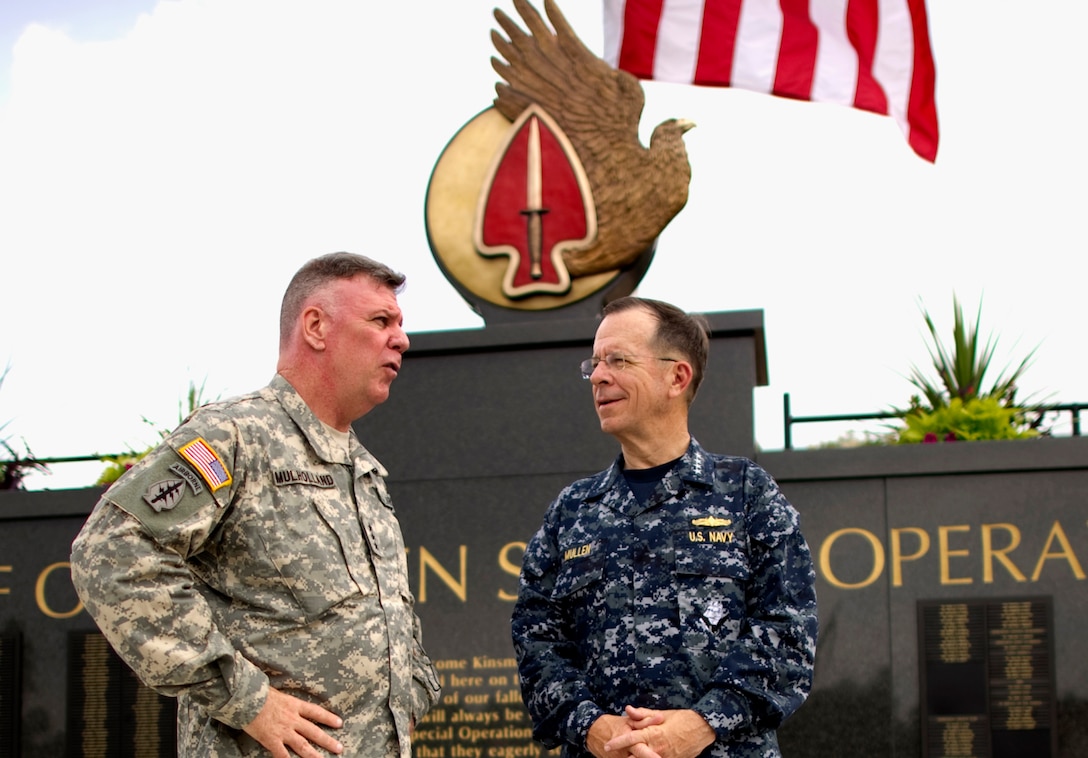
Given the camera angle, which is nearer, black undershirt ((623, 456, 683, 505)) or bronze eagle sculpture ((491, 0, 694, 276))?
black undershirt ((623, 456, 683, 505))

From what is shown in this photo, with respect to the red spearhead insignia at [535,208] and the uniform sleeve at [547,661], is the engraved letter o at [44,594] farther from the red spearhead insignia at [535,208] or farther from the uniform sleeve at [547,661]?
the uniform sleeve at [547,661]

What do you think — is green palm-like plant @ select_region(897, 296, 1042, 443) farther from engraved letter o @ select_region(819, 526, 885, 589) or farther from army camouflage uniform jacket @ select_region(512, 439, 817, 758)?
army camouflage uniform jacket @ select_region(512, 439, 817, 758)

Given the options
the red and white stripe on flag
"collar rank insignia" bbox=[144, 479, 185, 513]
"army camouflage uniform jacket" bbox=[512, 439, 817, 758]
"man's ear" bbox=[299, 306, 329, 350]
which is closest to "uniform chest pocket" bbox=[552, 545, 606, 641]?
"army camouflage uniform jacket" bbox=[512, 439, 817, 758]

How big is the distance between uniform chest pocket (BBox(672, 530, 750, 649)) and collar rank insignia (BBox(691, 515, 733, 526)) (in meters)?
0.02

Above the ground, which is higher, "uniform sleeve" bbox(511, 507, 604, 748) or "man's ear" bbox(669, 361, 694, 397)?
"man's ear" bbox(669, 361, 694, 397)

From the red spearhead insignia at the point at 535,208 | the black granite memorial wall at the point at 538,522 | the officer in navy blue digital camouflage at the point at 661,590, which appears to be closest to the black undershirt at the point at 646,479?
the officer in navy blue digital camouflage at the point at 661,590

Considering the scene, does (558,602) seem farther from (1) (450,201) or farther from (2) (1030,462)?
(1) (450,201)

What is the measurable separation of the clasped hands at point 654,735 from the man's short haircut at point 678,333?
0.80m

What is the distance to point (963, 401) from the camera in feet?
21.1

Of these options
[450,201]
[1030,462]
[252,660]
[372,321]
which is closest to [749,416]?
[1030,462]

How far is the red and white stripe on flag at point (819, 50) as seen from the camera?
7.96 m

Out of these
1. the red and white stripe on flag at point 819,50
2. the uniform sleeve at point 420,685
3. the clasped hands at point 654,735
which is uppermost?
the red and white stripe on flag at point 819,50

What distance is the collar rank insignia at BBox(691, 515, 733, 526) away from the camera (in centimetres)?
290

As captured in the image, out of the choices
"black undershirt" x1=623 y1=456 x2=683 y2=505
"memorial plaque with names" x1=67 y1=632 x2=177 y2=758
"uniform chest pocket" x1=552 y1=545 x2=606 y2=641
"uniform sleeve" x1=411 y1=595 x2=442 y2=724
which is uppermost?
"black undershirt" x1=623 y1=456 x2=683 y2=505
